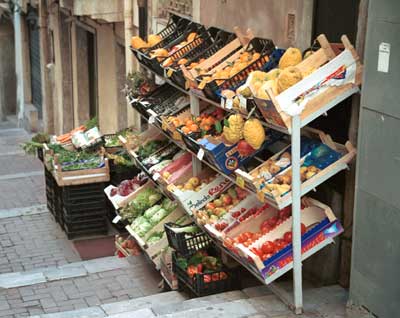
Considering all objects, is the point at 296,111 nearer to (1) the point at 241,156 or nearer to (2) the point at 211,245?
(1) the point at 241,156

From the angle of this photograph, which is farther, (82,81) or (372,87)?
(82,81)

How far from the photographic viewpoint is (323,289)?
6793 millimetres

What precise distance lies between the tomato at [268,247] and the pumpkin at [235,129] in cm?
93

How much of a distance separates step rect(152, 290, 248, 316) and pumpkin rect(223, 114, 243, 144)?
142cm

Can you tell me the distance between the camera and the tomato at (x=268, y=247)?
20.5 ft

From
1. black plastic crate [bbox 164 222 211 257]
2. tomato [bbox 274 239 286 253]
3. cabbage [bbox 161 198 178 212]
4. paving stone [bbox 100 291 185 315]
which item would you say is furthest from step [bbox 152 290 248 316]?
cabbage [bbox 161 198 178 212]

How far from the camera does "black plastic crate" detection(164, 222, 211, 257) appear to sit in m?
7.37

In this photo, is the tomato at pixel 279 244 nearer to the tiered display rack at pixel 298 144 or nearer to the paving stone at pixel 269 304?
the tiered display rack at pixel 298 144

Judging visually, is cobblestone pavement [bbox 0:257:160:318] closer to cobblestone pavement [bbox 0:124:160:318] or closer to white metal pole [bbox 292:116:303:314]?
cobblestone pavement [bbox 0:124:160:318]

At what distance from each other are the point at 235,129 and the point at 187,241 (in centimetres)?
145

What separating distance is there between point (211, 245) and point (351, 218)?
1573 mm

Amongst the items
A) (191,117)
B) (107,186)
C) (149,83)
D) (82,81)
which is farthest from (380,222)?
(82,81)

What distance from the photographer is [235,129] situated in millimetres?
6492

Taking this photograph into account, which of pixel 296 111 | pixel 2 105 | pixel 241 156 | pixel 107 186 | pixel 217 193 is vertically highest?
pixel 296 111
